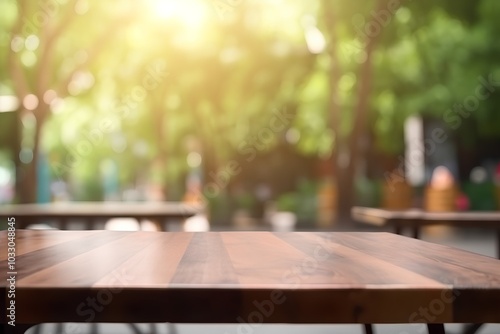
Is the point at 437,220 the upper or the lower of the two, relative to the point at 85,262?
lower

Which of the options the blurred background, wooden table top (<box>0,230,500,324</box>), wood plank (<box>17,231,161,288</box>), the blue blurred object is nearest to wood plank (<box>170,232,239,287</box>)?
wooden table top (<box>0,230,500,324</box>)

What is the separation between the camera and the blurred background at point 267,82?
1384 centimetres

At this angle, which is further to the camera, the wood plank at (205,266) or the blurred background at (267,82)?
the blurred background at (267,82)

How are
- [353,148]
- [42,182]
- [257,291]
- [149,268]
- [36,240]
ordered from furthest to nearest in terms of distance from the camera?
[42,182]
[353,148]
[36,240]
[149,268]
[257,291]

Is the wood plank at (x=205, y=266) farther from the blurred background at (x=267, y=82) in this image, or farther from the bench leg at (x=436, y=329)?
the blurred background at (x=267, y=82)

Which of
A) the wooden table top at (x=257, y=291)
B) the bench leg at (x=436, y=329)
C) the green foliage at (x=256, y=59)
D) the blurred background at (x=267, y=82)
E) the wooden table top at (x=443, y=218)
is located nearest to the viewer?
the wooden table top at (x=257, y=291)

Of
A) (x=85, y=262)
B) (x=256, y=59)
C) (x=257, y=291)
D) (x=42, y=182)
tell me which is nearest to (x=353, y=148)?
(x=256, y=59)

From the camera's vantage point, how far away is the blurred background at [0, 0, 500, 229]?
1384 cm

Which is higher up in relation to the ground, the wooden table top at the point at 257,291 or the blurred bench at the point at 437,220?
the wooden table top at the point at 257,291

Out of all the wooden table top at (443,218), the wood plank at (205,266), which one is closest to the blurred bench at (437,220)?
the wooden table top at (443,218)

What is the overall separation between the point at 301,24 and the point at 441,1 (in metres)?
4.30

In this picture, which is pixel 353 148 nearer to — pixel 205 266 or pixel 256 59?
pixel 256 59

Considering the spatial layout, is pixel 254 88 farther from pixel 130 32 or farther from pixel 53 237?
pixel 53 237

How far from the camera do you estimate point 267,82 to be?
18547mm
